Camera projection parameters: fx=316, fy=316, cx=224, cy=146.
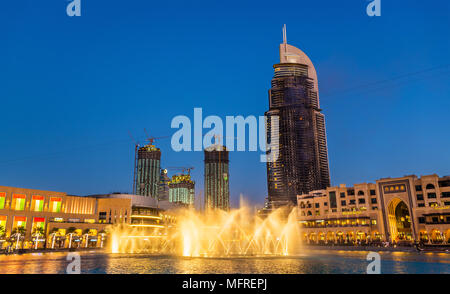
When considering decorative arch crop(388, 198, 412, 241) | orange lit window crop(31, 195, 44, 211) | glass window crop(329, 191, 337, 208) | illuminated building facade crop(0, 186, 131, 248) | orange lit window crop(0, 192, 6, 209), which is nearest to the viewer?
illuminated building facade crop(0, 186, 131, 248)

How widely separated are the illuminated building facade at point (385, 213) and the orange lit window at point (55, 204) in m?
90.1

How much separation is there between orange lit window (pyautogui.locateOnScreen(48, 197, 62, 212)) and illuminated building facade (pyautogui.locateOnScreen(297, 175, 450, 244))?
9012 centimetres

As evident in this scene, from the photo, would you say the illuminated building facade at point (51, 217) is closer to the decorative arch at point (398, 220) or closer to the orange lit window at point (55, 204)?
the orange lit window at point (55, 204)

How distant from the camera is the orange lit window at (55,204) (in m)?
109

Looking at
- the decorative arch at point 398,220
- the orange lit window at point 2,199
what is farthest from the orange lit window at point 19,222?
the decorative arch at point 398,220

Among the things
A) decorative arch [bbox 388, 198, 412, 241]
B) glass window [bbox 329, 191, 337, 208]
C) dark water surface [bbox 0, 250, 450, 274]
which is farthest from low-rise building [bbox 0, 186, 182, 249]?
decorative arch [bbox 388, 198, 412, 241]

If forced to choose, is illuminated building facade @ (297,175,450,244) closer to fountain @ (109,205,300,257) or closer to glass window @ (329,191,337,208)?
glass window @ (329,191,337,208)

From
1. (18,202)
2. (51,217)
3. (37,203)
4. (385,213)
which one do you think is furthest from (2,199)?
(385,213)

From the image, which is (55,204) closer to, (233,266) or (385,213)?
(233,266)

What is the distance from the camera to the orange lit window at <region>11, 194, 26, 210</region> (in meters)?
98.9

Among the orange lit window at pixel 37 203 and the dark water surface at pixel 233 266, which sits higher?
the orange lit window at pixel 37 203
